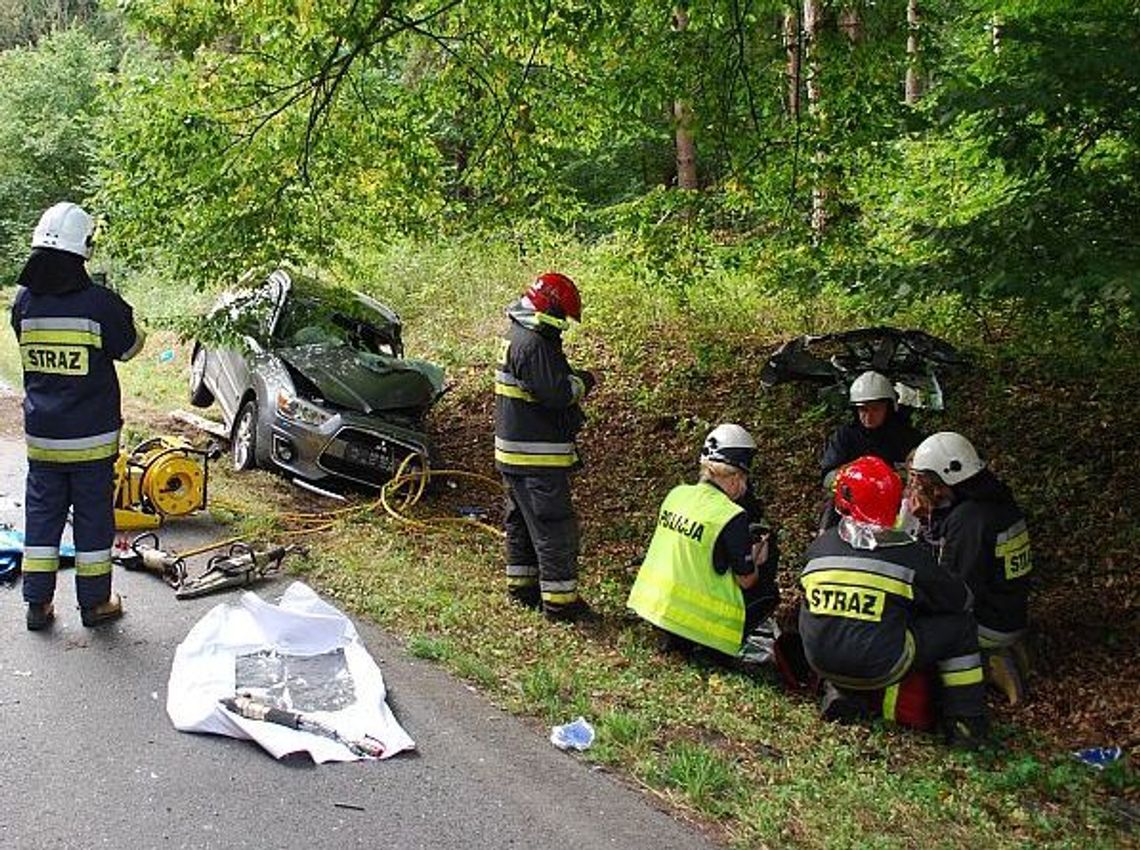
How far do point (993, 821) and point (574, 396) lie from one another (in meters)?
3.10

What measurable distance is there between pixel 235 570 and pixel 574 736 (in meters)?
2.70

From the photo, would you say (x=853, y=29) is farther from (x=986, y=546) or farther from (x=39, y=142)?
(x=39, y=142)

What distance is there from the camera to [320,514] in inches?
313

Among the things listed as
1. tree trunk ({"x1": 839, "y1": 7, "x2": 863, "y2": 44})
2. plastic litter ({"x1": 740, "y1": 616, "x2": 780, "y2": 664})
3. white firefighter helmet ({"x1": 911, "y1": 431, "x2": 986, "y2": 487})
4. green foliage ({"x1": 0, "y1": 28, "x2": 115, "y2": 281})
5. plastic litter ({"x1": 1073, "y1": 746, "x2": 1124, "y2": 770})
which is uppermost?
green foliage ({"x1": 0, "y1": 28, "x2": 115, "y2": 281})

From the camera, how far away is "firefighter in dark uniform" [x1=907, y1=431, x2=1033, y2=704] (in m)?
5.50

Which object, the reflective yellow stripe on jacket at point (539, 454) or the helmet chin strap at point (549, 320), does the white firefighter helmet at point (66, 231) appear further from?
the reflective yellow stripe on jacket at point (539, 454)

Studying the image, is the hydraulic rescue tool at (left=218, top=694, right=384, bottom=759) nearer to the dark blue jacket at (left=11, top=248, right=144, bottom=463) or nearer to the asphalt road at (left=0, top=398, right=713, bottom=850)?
the asphalt road at (left=0, top=398, right=713, bottom=850)

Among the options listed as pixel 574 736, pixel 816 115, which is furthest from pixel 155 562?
pixel 816 115

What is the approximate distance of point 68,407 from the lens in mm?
5352

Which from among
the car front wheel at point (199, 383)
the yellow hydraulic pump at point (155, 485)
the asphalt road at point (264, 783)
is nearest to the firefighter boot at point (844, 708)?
the asphalt road at point (264, 783)

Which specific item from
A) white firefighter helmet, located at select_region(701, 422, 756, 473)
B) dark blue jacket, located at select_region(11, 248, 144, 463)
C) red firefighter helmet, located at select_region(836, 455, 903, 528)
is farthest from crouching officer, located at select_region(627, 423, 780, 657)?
dark blue jacket, located at select_region(11, 248, 144, 463)

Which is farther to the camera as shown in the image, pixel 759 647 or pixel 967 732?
pixel 759 647

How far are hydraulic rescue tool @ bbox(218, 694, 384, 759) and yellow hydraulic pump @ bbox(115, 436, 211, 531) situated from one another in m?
3.23

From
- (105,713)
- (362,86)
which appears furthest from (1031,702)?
(362,86)
